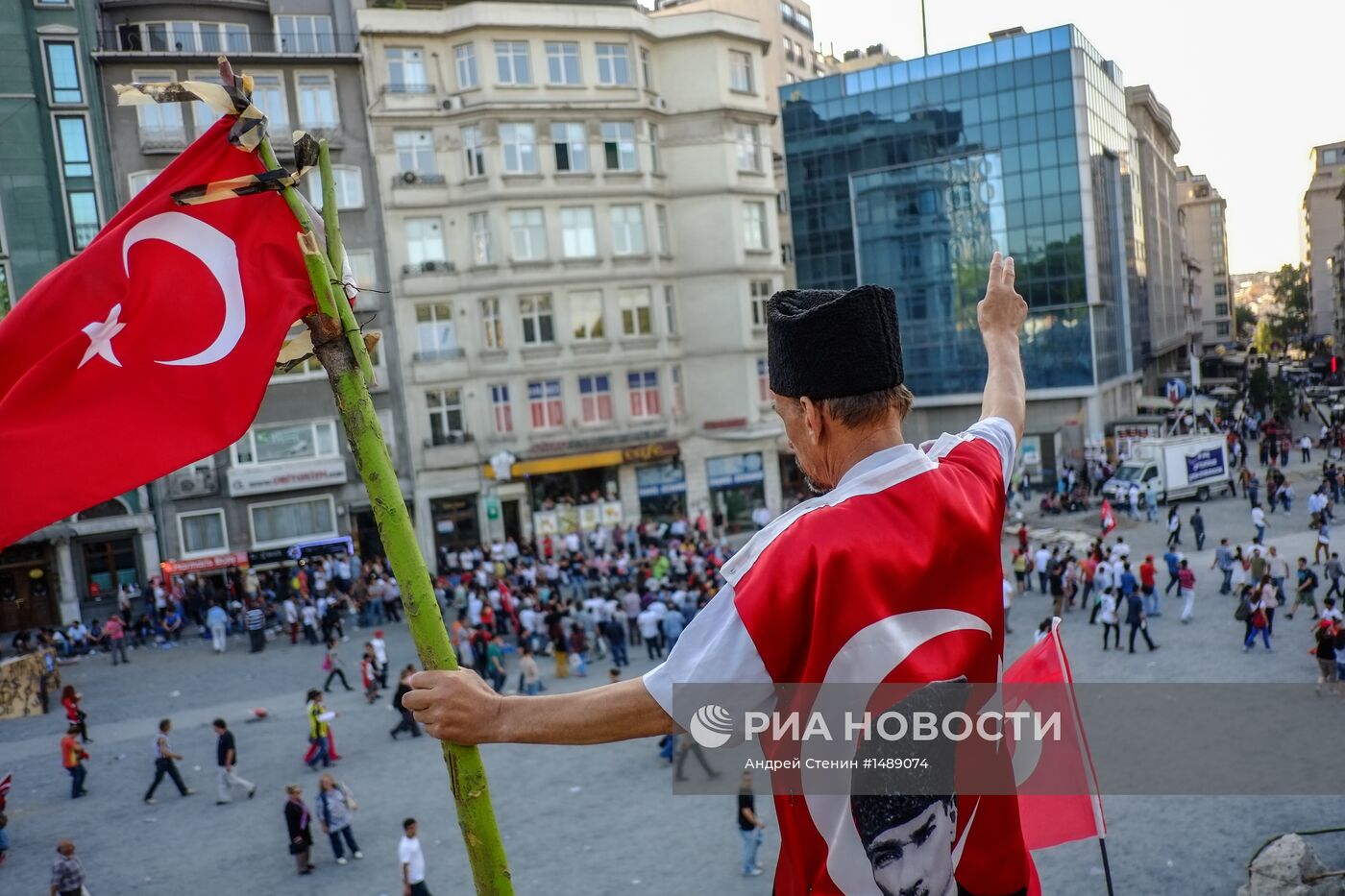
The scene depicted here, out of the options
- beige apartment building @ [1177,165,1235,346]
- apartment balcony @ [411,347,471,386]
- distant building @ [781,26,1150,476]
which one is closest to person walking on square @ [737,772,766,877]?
apartment balcony @ [411,347,471,386]

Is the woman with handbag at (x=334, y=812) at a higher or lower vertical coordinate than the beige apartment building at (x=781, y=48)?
lower

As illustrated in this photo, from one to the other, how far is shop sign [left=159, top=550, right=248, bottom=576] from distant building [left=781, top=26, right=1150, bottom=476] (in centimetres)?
2969

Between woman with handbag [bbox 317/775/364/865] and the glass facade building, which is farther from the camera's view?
the glass facade building

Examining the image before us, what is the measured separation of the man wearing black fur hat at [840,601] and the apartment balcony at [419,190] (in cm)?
3651

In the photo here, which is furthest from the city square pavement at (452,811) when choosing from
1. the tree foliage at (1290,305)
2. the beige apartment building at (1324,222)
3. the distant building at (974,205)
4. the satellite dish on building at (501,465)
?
the beige apartment building at (1324,222)

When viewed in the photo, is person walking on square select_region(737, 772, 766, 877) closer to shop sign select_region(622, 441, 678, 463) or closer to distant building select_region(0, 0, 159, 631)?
shop sign select_region(622, 441, 678, 463)

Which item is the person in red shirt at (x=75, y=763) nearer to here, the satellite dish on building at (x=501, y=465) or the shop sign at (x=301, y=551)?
the shop sign at (x=301, y=551)

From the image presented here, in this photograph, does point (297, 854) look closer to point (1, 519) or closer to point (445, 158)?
point (1, 519)

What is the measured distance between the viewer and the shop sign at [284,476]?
34.5 metres

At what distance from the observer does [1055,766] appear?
4.29 metres

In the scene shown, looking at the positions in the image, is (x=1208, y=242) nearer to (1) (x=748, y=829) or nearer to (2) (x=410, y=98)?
(2) (x=410, y=98)

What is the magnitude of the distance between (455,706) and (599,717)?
37cm

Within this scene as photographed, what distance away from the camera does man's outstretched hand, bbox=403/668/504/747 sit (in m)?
2.18

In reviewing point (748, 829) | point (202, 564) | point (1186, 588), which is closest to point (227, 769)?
point (748, 829)
